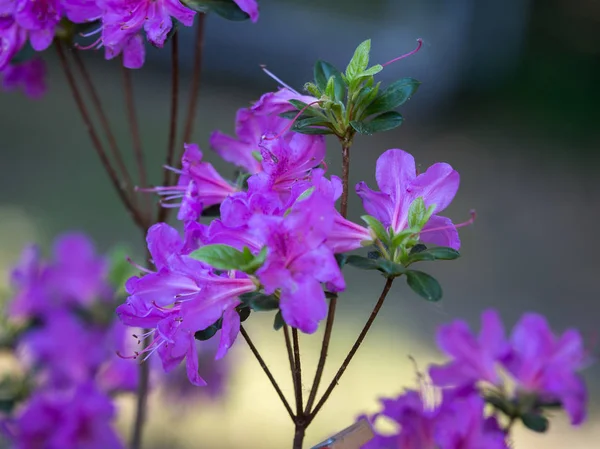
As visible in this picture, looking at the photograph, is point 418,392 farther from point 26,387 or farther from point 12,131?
point 12,131

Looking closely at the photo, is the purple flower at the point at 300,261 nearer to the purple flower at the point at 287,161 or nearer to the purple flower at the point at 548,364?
the purple flower at the point at 287,161

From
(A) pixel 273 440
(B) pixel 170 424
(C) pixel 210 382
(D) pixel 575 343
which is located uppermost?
(D) pixel 575 343

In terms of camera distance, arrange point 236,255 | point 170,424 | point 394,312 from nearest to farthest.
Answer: point 236,255 → point 170,424 → point 394,312

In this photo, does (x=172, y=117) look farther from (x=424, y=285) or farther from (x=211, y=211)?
(x=424, y=285)

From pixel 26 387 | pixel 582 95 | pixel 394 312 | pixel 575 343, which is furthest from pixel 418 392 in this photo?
pixel 582 95

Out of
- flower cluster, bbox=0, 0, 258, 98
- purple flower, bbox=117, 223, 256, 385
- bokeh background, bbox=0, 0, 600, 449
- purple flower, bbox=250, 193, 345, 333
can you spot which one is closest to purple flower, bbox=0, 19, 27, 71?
flower cluster, bbox=0, 0, 258, 98

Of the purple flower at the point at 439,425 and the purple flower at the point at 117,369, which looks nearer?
the purple flower at the point at 439,425

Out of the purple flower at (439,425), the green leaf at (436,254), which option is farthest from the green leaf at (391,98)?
the purple flower at (439,425)
